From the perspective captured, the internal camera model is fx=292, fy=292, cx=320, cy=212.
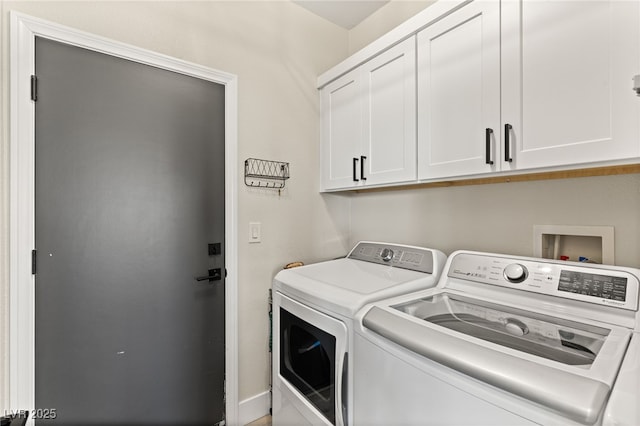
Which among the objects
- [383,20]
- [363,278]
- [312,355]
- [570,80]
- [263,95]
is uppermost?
[383,20]

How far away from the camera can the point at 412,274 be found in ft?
4.93

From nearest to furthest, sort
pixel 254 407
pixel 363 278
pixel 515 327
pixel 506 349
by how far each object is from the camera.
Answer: pixel 506 349, pixel 515 327, pixel 363 278, pixel 254 407

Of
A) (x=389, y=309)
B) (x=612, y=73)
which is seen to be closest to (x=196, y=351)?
(x=389, y=309)

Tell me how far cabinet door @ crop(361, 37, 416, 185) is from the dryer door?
87 cm

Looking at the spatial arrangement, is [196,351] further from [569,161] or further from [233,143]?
Answer: [569,161]

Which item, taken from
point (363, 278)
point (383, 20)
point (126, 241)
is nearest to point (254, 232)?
point (126, 241)

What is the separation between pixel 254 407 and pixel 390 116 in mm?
2003

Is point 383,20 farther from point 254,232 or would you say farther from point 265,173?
point 254,232

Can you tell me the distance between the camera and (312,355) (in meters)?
1.37

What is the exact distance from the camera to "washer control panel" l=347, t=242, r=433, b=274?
155cm

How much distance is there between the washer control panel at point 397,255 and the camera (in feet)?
5.07

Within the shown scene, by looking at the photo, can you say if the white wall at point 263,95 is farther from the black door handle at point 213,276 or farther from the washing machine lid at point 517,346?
the washing machine lid at point 517,346

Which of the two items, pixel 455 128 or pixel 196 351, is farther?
pixel 196 351

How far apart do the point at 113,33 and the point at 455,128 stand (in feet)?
5.73
